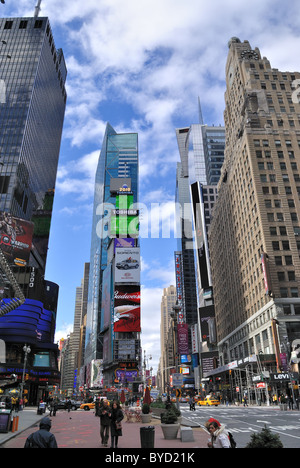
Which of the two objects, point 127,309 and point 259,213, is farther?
point 127,309

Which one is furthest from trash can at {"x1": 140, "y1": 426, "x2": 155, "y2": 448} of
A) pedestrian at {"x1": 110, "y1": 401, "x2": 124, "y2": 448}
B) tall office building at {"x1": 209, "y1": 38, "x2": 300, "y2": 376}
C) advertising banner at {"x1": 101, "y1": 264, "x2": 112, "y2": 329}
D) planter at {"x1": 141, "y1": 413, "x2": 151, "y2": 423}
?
advertising banner at {"x1": 101, "y1": 264, "x2": 112, "y2": 329}

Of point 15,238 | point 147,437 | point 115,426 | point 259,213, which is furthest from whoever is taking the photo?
point 15,238

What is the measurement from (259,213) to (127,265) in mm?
77006

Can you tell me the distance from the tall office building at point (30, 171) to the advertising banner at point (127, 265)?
92.5ft

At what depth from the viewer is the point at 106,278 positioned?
15675 centimetres

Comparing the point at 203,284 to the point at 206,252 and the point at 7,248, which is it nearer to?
the point at 206,252

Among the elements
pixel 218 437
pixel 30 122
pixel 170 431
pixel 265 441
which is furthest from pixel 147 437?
pixel 30 122

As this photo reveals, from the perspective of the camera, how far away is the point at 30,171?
147 metres

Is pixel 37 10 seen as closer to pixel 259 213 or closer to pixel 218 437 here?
pixel 259 213

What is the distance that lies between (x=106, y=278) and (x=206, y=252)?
45.3 meters

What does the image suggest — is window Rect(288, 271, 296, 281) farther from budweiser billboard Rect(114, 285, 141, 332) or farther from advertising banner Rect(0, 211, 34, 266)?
budweiser billboard Rect(114, 285, 141, 332)

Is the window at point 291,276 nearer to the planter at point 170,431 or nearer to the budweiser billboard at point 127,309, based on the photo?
the planter at point 170,431

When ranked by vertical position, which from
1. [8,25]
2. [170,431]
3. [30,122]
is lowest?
[170,431]
